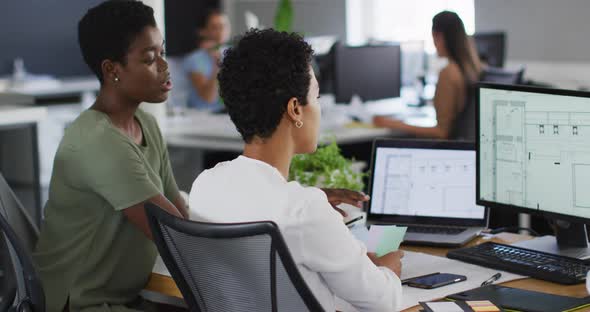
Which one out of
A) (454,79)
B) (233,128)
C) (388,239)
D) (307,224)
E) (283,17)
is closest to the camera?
(307,224)

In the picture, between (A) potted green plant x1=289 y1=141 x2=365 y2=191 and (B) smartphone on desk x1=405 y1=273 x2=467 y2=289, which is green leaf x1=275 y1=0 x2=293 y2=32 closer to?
(A) potted green plant x1=289 y1=141 x2=365 y2=191

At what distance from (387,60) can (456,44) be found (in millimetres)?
1014

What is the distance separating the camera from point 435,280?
1.87m

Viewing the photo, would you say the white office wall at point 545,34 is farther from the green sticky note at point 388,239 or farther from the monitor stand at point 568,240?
the green sticky note at point 388,239

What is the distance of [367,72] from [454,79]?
947 millimetres

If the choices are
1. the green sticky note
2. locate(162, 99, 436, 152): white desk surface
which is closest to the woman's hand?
the green sticky note

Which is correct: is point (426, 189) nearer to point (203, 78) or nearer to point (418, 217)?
point (418, 217)

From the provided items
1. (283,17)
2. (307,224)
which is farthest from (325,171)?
(283,17)

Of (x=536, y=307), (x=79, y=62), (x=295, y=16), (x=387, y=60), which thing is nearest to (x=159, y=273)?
(x=536, y=307)

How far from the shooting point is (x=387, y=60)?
4848 millimetres

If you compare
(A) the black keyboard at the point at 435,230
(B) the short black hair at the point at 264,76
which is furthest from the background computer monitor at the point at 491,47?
(B) the short black hair at the point at 264,76

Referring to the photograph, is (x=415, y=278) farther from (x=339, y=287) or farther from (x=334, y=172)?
(x=334, y=172)

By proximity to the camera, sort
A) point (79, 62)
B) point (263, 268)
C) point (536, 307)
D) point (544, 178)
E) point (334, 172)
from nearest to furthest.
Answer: point (263, 268)
point (536, 307)
point (544, 178)
point (334, 172)
point (79, 62)

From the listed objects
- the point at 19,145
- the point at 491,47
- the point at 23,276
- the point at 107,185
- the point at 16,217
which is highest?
the point at 491,47
